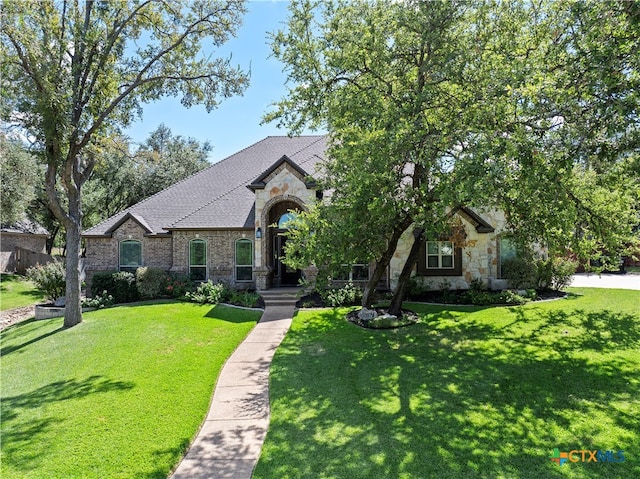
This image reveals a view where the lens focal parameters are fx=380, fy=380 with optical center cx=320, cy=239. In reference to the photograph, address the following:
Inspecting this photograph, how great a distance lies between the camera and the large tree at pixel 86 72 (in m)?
12.0

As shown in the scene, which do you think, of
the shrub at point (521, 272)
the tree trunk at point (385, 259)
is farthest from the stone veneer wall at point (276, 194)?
the shrub at point (521, 272)

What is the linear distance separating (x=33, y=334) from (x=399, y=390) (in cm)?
1374

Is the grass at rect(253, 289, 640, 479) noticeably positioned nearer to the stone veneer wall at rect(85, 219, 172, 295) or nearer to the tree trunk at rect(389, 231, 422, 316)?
the tree trunk at rect(389, 231, 422, 316)

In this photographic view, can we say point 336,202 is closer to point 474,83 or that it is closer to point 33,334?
point 474,83

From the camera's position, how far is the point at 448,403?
6824 mm

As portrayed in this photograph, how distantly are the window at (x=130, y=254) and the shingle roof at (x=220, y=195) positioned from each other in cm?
104

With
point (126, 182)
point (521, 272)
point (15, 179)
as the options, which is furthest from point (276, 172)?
point (126, 182)

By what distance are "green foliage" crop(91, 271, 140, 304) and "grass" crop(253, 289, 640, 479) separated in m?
9.71

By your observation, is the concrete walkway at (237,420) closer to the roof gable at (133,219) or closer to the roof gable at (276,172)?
the roof gable at (276,172)

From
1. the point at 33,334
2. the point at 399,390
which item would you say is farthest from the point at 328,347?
the point at 33,334

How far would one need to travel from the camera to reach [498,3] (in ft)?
34.7

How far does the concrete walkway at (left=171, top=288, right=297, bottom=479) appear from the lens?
5133 millimetres

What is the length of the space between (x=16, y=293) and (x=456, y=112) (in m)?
29.4

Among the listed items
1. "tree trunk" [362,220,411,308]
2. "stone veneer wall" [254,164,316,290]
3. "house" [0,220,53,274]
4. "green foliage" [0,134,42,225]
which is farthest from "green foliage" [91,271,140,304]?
"house" [0,220,53,274]
